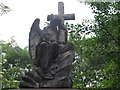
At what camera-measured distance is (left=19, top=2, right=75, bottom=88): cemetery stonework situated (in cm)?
576

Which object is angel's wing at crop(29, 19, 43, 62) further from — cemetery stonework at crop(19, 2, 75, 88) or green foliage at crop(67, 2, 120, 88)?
green foliage at crop(67, 2, 120, 88)

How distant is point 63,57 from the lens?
20.3 feet

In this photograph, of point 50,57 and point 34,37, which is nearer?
point 50,57

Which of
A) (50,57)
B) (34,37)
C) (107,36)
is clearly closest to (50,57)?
(50,57)

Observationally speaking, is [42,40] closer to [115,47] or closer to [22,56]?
[115,47]

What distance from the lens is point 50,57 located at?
19.9 ft

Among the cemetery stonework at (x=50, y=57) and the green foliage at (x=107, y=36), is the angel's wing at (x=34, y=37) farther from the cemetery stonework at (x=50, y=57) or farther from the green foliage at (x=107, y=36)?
the green foliage at (x=107, y=36)

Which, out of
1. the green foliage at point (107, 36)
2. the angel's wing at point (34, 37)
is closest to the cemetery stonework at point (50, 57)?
the angel's wing at point (34, 37)

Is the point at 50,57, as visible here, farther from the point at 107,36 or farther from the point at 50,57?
the point at 107,36

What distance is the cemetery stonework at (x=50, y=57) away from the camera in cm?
576

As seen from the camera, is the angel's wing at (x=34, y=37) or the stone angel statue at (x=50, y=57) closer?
the stone angel statue at (x=50, y=57)

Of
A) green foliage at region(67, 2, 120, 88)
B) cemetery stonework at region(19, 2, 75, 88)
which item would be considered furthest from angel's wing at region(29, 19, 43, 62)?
green foliage at region(67, 2, 120, 88)

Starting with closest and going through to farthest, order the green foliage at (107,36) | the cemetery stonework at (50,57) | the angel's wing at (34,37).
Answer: the cemetery stonework at (50,57) → the angel's wing at (34,37) → the green foliage at (107,36)

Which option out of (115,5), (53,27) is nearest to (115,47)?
(115,5)
